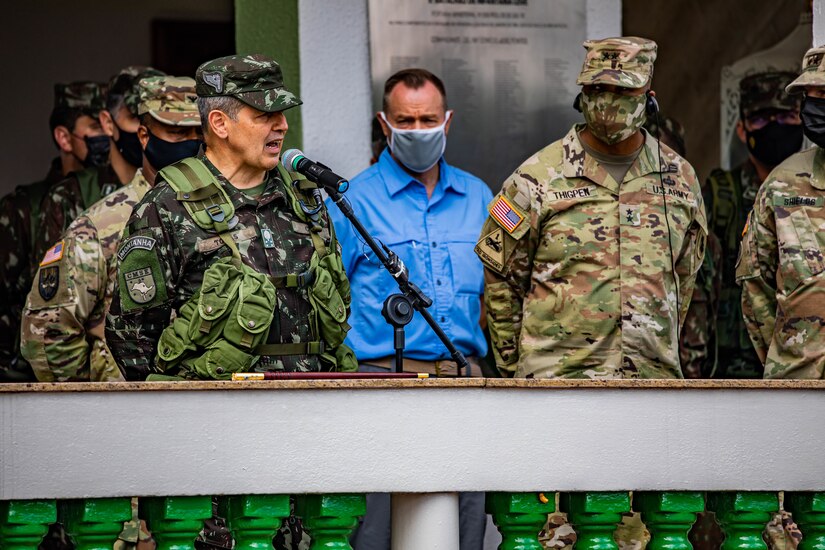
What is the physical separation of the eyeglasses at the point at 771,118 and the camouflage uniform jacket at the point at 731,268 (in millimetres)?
202

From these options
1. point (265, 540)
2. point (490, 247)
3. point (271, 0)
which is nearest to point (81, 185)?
point (271, 0)

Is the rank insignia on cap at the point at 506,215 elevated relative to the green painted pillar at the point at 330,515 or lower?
elevated

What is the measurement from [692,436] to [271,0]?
128 inches

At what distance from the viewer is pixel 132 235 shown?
4.50 metres

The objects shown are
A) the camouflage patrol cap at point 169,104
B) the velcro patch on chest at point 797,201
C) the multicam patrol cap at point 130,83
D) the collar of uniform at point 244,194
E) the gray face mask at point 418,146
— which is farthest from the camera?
the multicam patrol cap at point 130,83

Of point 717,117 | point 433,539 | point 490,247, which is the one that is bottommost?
point 433,539

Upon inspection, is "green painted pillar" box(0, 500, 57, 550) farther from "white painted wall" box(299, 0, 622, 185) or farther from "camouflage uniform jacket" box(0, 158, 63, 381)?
"camouflage uniform jacket" box(0, 158, 63, 381)

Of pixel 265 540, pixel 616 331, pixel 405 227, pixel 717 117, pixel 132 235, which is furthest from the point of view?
pixel 717 117

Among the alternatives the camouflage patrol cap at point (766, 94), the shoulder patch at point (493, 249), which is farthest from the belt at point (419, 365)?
the camouflage patrol cap at point (766, 94)

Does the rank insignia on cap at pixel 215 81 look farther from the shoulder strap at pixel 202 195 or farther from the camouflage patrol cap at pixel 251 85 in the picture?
the shoulder strap at pixel 202 195

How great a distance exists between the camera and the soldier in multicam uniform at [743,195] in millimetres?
7008

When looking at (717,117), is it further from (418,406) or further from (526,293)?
(418,406)

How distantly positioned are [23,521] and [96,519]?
0.17m

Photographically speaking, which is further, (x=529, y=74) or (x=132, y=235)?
(x=529, y=74)
